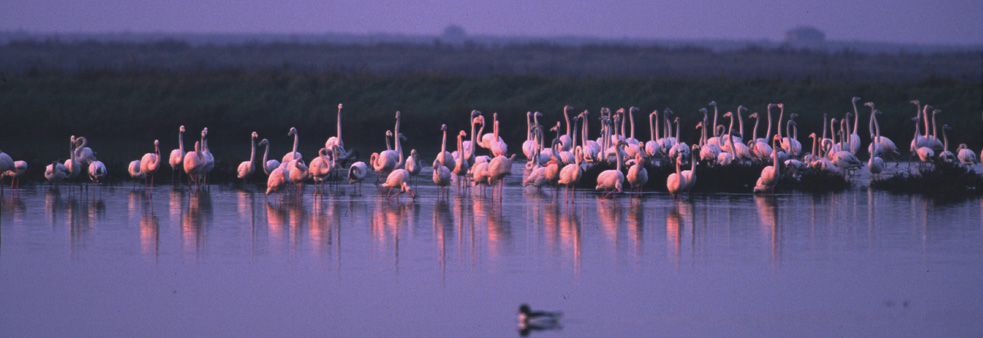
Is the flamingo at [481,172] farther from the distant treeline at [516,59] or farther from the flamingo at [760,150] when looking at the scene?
the distant treeline at [516,59]

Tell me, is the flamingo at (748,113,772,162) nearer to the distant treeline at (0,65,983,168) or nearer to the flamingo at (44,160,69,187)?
the distant treeline at (0,65,983,168)

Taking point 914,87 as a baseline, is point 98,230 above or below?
below

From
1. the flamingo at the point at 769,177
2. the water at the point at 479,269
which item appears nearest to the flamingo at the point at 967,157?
the flamingo at the point at 769,177

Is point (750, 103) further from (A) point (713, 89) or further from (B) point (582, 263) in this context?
(B) point (582, 263)

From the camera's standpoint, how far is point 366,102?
3403cm

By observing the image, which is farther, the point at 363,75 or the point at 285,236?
the point at 363,75

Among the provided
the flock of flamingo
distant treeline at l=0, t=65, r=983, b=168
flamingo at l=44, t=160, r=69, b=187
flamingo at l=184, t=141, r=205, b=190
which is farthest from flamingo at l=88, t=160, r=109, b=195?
distant treeline at l=0, t=65, r=983, b=168

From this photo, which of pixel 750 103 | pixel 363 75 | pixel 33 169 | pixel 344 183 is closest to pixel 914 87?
pixel 750 103

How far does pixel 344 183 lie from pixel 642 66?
42.7 metres

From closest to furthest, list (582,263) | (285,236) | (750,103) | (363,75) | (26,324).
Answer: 1. (26,324)
2. (582,263)
3. (285,236)
4. (750,103)
5. (363,75)

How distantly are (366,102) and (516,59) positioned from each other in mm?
30119

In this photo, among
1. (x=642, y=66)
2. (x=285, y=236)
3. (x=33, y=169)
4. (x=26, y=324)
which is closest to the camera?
(x=26, y=324)

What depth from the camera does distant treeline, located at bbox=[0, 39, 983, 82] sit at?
5756 cm

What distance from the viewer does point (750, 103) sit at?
33.0m
